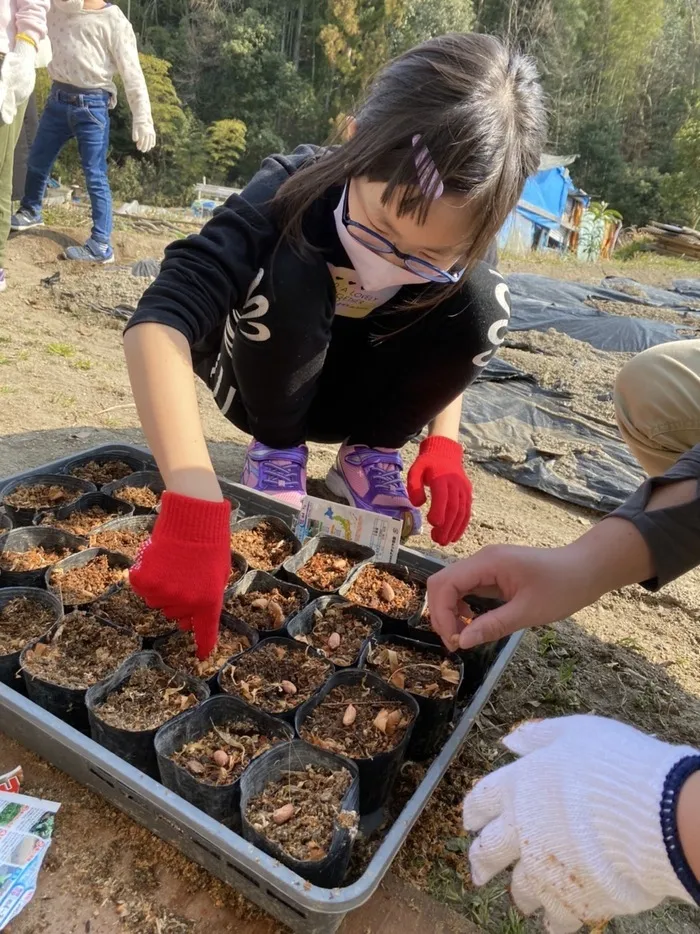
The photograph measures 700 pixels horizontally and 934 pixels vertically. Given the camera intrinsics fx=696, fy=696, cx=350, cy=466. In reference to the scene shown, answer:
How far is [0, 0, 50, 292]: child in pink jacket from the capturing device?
2977 millimetres

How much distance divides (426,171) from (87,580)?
985mm

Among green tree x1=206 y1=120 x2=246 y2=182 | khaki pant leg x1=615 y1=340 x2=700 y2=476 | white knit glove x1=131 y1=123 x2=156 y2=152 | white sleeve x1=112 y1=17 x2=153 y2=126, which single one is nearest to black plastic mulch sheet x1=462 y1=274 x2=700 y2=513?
khaki pant leg x1=615 y1=340 x2=700 y2=476

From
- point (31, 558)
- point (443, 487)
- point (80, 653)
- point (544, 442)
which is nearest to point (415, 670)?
point (443, 487)

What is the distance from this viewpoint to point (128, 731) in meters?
1.01

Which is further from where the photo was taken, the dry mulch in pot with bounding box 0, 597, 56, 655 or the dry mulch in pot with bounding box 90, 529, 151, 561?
the dry mulch in pot with bounding box 90, 529, 151, 561

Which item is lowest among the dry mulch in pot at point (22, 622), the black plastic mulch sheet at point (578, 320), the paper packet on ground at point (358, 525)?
the dry mulch in pot at point (22, 622)

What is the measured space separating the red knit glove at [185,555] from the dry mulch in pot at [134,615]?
0.24 meters

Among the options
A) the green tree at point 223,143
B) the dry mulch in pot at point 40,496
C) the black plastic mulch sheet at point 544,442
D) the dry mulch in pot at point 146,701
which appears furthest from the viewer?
the green tree at point 223,143

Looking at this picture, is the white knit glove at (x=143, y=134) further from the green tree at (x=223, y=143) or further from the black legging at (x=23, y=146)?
the green tree at (x=223, y=143)

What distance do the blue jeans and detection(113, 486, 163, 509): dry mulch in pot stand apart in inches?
130

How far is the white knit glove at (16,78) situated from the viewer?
2.93m

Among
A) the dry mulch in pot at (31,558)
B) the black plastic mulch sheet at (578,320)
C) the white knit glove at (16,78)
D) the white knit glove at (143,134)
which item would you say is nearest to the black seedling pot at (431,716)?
the dry mulch in pot at (31,558)

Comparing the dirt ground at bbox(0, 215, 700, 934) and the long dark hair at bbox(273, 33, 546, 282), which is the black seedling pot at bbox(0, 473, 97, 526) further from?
the long dark hair at bbox(273, 33, 546, 282)

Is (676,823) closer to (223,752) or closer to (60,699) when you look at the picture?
(223,752)
